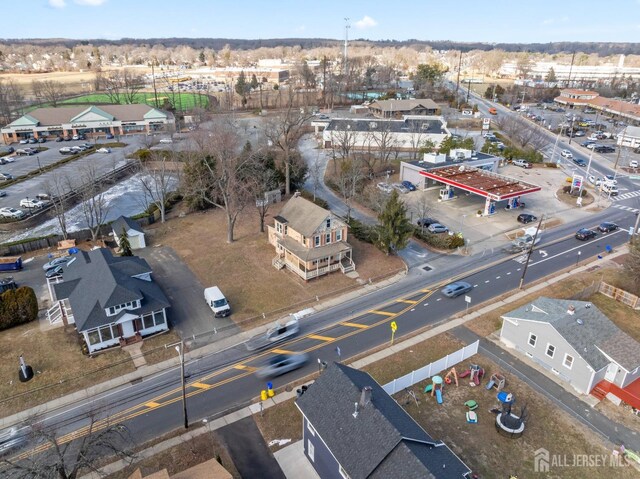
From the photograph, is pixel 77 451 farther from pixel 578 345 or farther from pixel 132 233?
pixel 578 345

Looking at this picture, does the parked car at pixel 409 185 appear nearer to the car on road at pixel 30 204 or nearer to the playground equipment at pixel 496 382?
the playground equipment at pixel 496 382

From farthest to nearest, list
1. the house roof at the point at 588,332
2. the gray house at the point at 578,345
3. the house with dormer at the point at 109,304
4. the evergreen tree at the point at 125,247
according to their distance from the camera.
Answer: the evergreen tree at the point at 125,247, the house with dormer at the point at 109,304, the house roof at the point at 588,332, the gray house at the point at 578,345

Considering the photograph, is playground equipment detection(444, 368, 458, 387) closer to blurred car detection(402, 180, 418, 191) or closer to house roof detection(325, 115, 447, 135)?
blurred car detection(402, 180, 418, 191)

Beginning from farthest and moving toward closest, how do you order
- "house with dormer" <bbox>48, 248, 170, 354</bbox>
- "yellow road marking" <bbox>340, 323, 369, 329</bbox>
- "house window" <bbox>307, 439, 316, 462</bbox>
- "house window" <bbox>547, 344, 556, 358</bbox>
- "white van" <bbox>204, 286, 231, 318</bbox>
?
1. "white van" <bbox>204, 286, 231, 318</bbox>
2. "yellow road marking" <bbox>340, 323, 369, 329</bbox>
3. "house with dormer" <bbox>48, 248, 170, 354</bbox>
4. "house window" <bbox>547, 344, 556, 358</bbox>
5. "house window" <bbox>307, 439, 316, 462</bbox>

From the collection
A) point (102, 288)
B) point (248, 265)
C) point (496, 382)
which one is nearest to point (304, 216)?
point (248, 265)

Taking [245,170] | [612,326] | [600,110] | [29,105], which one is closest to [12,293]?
[245,170]

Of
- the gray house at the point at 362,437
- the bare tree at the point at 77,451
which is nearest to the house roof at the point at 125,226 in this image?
the bare tree at the point at 77,451

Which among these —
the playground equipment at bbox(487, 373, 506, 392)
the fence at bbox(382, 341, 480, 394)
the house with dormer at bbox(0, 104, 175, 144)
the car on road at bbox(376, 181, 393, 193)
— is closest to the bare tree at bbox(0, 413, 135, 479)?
the fence at bbox(382, 341, 480, 394)

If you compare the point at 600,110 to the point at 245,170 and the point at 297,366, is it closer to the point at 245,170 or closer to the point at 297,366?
the point at 245,170
